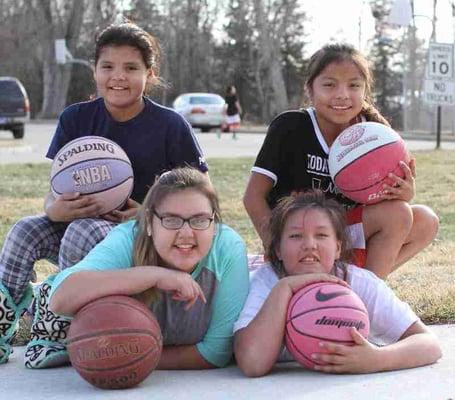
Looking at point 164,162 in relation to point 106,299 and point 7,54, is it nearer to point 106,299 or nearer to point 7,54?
point 106,299

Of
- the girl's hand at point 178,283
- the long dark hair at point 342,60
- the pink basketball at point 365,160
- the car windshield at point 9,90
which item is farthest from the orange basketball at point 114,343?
the car windshield at point 9,90

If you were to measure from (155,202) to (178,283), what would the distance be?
Result: 38 centimetres

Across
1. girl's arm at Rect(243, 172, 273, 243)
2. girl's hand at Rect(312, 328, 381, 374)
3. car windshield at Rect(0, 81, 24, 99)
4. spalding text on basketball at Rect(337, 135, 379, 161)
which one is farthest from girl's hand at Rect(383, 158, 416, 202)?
car windshield at Rect(0, 81, 24, 99)

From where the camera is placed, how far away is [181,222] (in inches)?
157

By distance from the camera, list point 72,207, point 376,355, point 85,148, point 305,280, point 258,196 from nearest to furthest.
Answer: point 376,355 → point 305,280 → point 72,207 → point 85,148 → point 258,196

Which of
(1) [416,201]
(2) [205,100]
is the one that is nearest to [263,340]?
(1) [416,201]

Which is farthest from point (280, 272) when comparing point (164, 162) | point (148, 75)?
point (148, 75)

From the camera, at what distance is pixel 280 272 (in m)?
4.48

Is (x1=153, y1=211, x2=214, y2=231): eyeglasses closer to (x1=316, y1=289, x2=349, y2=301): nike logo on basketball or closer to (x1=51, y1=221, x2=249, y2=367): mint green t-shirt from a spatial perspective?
(x1=51, y1=221, x2=249, y2=367): mint green t-shirt

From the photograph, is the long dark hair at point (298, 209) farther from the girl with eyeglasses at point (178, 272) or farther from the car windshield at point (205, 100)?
the car windshield at point (205, 100)

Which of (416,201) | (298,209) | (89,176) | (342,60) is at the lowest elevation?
(416,201)

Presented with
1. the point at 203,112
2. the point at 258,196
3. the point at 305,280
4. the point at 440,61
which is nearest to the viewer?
the point at 305,280

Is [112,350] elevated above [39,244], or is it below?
below

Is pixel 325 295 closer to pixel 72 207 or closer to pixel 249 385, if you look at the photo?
pixel 249 385
